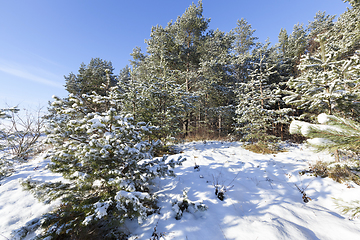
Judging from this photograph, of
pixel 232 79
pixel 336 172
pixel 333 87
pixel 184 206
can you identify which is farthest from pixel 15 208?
pixel 232 79

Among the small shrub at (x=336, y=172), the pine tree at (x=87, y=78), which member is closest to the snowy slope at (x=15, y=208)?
the small shrub at (x=336, y=172)

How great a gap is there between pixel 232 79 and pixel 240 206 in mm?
15777

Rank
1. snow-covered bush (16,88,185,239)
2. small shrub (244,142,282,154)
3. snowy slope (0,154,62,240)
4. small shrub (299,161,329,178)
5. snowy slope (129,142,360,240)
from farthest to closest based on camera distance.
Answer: small shrub (244,142,282,154), small shrub (299,161,329,178), snowy slope (0,154,62,240), snowy slope (129,142,360,240), snow-covered bush (16,88,185,239)

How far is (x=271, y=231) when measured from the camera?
86.4 inches

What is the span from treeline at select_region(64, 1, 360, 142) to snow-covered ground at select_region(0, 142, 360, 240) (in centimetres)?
228

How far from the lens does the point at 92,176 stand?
92.2 inches

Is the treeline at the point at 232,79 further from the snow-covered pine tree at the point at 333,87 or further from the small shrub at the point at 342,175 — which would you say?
the small shrub at the point at 342,175

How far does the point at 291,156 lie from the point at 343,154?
5.13 ft

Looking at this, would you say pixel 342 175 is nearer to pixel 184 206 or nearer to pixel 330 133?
pixel 330 133

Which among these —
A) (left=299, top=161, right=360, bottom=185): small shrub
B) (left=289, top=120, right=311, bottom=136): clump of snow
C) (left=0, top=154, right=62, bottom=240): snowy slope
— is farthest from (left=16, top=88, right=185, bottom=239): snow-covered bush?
(left=299, top=161, right=360, bottom=185): small shrub

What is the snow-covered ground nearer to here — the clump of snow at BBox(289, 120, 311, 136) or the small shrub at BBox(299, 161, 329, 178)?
the small shrub at BBox(299, 161, 329, 178)

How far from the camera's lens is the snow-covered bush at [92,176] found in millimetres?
2076

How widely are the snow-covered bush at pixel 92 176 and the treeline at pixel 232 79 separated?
69cm

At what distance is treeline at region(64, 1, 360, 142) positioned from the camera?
4.31 metres
